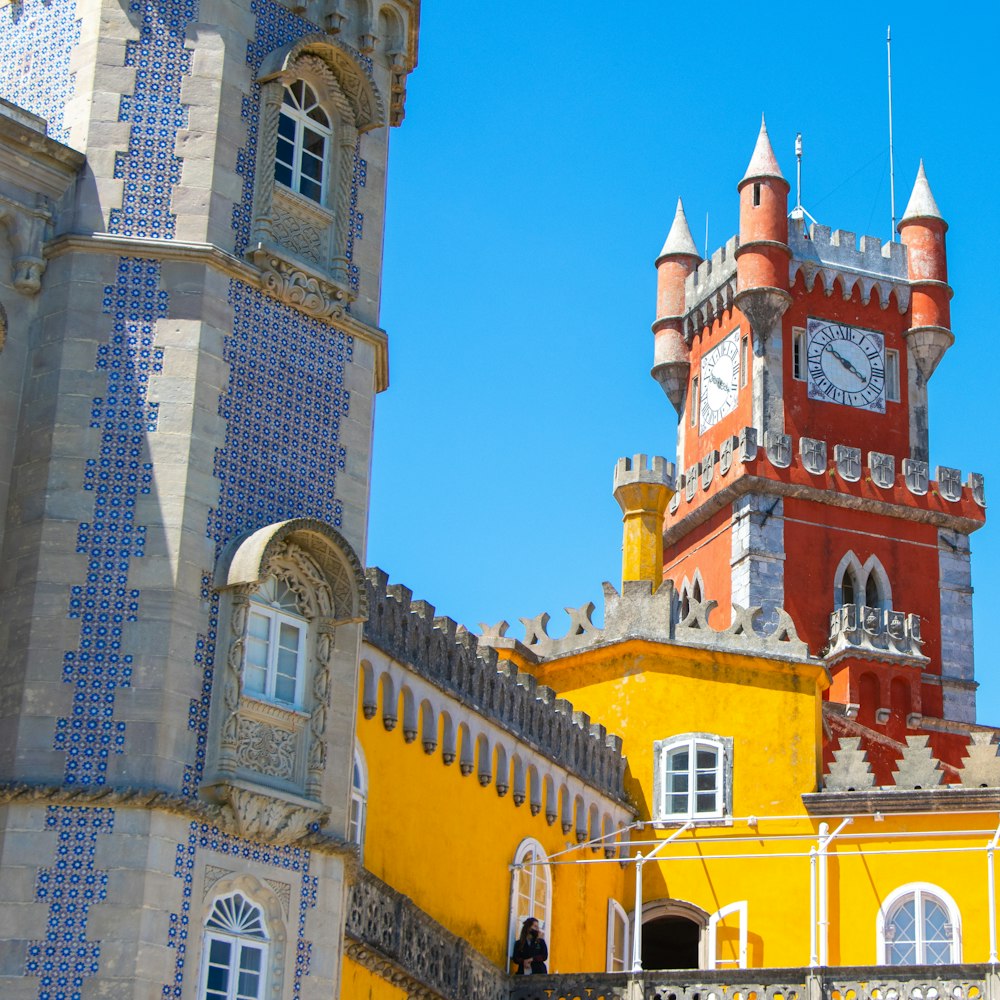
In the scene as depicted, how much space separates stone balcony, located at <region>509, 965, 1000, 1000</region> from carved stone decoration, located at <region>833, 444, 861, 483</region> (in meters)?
28.1

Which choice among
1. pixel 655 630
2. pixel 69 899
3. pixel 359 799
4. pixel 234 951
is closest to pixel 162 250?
pixel 69 899

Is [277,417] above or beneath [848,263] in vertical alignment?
beneath

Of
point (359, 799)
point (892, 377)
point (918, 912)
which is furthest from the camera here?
point (892, 377)

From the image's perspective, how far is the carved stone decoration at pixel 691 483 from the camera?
54.7 m

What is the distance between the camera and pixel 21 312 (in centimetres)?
1794

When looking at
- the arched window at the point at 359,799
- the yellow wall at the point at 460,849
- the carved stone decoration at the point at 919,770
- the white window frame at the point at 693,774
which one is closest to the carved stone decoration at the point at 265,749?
the arched window at the point at 359,799

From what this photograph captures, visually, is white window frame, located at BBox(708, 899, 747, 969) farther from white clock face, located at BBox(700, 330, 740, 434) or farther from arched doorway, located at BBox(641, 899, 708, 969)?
white clock face, located at BBox(700, 330, 740, 434)

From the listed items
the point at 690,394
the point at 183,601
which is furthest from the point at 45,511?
the point at 690,394

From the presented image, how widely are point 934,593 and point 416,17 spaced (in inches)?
1369

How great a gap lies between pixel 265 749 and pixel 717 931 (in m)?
14.5

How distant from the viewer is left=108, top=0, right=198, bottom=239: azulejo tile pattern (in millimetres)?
18328

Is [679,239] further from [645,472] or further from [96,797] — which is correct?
[96,797]

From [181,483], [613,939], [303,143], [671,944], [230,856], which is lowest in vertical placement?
[230,856]

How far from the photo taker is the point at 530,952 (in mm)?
26609
